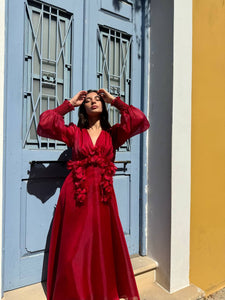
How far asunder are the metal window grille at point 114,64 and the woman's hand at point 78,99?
0.69 meters

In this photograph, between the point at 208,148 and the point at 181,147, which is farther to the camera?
the point at 208,148

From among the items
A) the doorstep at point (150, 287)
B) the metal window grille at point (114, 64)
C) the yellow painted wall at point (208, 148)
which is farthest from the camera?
the yellow painted wall at point (208, 148)

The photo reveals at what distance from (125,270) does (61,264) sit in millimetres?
506

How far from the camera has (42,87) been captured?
2.30 m

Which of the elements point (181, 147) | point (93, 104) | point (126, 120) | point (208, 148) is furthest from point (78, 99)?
point (208, 148)

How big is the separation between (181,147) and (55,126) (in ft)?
4.48

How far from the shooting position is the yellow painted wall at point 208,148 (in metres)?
2.79

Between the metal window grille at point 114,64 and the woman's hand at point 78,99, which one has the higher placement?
the metal window grille at point 114,64

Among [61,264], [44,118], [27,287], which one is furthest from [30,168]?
[27,287]

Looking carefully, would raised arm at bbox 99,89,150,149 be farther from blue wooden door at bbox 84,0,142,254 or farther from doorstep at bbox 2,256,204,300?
doorstep at bbox 2,256,204,300

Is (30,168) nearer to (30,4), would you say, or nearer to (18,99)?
(18,99)

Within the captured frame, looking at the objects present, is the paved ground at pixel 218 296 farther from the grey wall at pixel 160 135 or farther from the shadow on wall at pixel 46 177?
the shadow on wall at pixel 46 177

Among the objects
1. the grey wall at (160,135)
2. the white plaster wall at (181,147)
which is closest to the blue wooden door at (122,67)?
the grey wall at (160,135)

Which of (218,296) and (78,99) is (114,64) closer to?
(78,99)
